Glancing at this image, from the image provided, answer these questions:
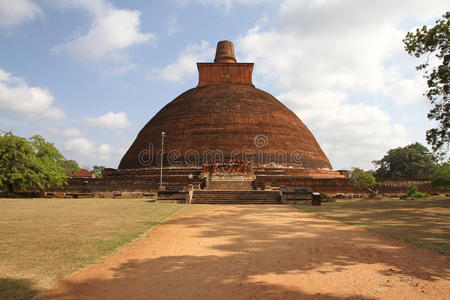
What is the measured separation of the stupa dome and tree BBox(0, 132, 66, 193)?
7.63 metres

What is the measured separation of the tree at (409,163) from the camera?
41.6 m

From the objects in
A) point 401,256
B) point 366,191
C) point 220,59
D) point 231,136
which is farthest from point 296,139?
point 401,256

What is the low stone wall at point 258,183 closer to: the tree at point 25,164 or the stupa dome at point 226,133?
the stupa dome at point 226,133

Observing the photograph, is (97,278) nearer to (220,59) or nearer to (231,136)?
(231,136)

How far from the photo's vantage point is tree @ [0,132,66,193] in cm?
1812

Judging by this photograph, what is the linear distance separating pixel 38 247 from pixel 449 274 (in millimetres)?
5437

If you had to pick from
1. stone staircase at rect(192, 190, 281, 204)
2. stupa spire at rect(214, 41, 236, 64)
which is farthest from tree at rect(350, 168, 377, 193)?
stupa spire at rect(214, 41, 236, 64)

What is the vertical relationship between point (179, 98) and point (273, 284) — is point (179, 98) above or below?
above

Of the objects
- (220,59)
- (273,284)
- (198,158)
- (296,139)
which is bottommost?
(273,284)

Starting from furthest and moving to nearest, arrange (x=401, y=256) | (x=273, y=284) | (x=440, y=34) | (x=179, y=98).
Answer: (x=179, y=98) < (x=440, y=34) < (x=401, y=256) < (x=273, y=284)

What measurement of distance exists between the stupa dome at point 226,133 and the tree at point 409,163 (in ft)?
68.7

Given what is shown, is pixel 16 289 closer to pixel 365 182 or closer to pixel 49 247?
pixel 49 247

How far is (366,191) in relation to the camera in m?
20.6

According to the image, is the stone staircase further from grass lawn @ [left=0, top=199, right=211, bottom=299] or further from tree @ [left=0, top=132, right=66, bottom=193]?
tree @ [left=0, top=132, right=66, bottom=193]
